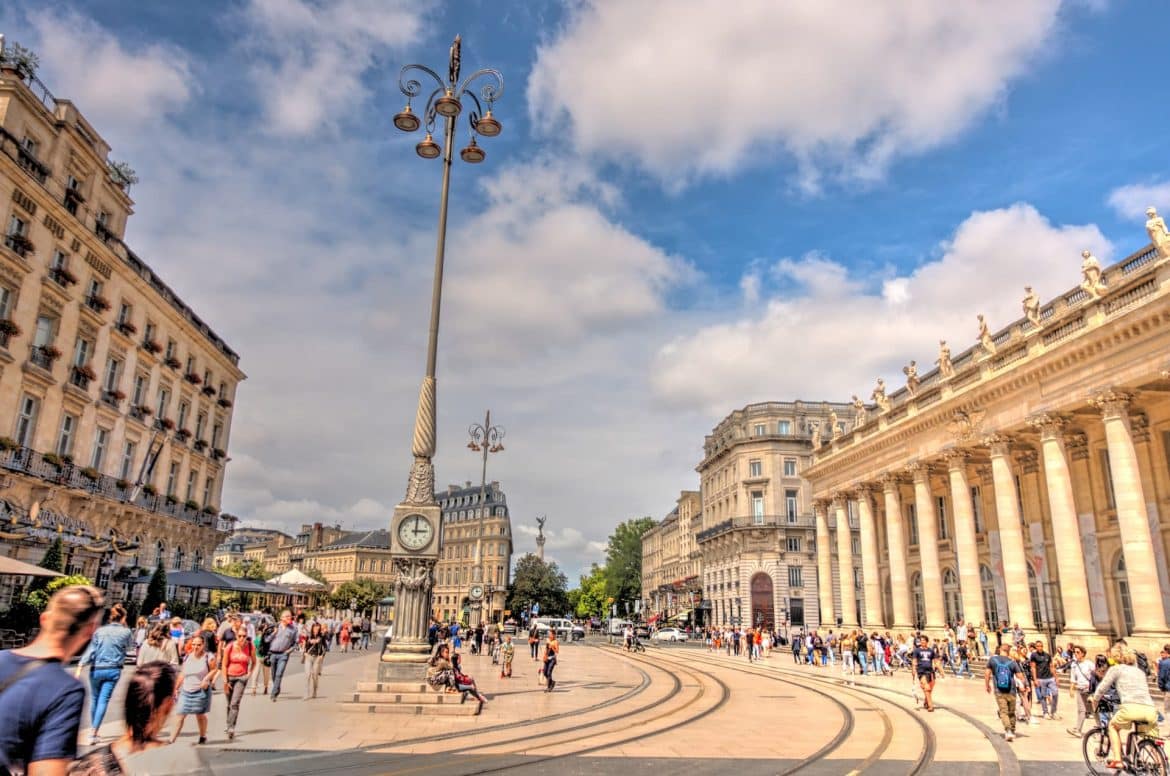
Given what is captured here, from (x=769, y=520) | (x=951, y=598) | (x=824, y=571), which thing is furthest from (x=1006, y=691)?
(x=769, y=520)

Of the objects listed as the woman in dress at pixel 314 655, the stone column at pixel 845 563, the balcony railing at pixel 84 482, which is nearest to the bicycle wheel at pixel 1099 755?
the woman in dress at pixel 314 655

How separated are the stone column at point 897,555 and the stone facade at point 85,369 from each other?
34.4m

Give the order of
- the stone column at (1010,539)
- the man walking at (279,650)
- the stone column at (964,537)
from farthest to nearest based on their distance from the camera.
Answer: the stone column at (964,537) → the stone column at (1010,539) → the man walking at (279,650)

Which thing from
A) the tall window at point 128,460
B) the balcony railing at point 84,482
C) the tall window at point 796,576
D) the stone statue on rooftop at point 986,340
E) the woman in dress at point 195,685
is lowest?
the woman in dress at point 195,685

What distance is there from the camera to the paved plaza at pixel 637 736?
9.26 meters

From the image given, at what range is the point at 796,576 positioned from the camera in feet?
195

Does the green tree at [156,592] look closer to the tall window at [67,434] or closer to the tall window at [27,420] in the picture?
the tall window at [67,434]

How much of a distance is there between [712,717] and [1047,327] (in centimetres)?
2018

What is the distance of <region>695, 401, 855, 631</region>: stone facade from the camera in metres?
59.2

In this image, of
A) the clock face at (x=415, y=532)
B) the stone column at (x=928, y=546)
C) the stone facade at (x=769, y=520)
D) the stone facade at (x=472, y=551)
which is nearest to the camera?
the clock face at (x=415, y=532)

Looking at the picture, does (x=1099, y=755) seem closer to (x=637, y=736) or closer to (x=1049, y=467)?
(x=637, y=736)

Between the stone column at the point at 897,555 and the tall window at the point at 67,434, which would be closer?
the tall window at the point at 67,434

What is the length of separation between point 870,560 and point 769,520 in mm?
21734

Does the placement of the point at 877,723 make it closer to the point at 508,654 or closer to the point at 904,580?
the point at 508,654
